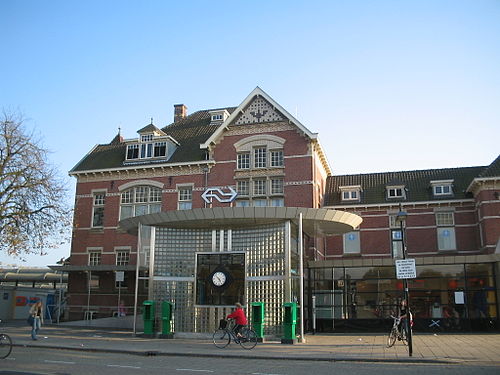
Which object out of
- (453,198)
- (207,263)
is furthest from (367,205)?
(207,263)

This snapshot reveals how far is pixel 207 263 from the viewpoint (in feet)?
70.7

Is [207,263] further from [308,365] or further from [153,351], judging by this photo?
[308,365]

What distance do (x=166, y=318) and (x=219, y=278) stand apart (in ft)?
8.94

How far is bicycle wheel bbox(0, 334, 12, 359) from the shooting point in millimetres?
14484

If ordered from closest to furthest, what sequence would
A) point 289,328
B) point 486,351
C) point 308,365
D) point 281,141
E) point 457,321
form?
point 308,365 → point 486,351 → point 289,328 → point 457,321 → point 281,141

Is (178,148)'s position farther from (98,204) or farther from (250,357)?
(250,357)

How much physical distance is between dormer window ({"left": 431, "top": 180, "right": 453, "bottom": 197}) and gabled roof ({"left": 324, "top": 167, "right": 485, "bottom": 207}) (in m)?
0.30

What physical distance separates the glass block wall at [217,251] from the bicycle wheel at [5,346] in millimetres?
7488

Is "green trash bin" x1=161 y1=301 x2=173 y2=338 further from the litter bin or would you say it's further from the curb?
the litter bin

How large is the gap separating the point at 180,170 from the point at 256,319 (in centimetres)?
1831

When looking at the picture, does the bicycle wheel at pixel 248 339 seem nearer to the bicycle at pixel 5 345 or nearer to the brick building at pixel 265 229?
the brick building at pixel 265 229

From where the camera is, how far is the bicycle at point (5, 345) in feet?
47.5

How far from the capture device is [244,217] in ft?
66.4

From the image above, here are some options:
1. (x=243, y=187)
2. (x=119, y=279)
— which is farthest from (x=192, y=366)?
(x=243, y=187)
